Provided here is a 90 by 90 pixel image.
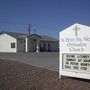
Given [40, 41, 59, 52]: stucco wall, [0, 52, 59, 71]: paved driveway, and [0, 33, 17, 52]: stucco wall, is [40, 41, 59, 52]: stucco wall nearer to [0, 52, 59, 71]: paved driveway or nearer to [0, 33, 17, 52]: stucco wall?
[0, 33, 17, 52]: stucco wall

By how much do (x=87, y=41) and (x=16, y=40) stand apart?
41001 millimetres

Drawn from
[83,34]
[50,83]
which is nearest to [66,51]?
[83,34]

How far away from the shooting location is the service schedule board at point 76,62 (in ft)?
34.3

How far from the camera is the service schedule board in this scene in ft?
34.3

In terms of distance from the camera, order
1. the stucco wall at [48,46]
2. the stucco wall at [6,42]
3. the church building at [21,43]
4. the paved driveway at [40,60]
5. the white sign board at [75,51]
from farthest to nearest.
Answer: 1. the stucco wall at [48,46]
2. the stucco wall at [6,42]
3. the church building at [21,43]
4. the paved driveway at [40,60]
5. the white sign board at [75,51]

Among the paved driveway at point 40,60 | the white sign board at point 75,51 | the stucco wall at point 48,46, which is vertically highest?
the stucco wall at point 48,46

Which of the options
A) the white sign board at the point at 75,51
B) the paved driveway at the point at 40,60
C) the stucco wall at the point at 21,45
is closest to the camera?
the white sign board at the point at 75,51

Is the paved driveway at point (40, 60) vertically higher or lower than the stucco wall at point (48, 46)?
lower

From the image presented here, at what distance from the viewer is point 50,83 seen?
388 inches

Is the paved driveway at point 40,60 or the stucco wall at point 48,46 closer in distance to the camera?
the paved driveway at point 40,60

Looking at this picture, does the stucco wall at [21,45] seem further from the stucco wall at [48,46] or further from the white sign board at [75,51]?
the white sign board at [75,51]

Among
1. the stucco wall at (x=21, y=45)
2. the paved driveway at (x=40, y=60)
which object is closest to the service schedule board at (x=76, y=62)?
the paved driveway at (x=40, y=60)

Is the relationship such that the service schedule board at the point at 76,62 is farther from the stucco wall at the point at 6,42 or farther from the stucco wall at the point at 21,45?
the stucco wall at the point at 21,45

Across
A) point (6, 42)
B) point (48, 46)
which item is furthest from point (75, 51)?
point (48, 46)
